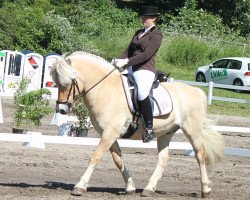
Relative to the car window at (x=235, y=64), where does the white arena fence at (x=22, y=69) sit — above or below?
above

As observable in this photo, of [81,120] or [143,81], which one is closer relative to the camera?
[143,81]

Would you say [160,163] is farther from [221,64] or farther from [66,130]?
[221,64]

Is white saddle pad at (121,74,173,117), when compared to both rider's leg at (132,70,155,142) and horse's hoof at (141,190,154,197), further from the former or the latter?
horse's hoof at (141,190,154,197)

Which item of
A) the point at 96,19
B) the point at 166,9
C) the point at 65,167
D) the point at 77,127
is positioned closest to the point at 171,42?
the point at 96,19

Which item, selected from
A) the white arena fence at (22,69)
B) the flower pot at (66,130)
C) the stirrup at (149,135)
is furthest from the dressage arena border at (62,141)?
the white arena fence at (22,69)

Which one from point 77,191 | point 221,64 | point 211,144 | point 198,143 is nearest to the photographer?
point 77,191

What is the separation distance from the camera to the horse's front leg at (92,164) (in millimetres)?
10312

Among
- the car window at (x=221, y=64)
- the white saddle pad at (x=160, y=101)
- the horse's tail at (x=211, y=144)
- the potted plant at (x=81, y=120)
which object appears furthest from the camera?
the car window at (x=221, y=64)

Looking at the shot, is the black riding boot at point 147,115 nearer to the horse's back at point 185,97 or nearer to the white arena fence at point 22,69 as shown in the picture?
the horse's back at point 185,97

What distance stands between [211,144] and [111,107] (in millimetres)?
1907

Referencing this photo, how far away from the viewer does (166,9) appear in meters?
58.6

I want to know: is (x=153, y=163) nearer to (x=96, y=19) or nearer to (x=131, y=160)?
(x=131, y=160)

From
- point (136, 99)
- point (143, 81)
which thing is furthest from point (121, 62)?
point (136, 99)

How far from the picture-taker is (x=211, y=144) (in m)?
11.8
